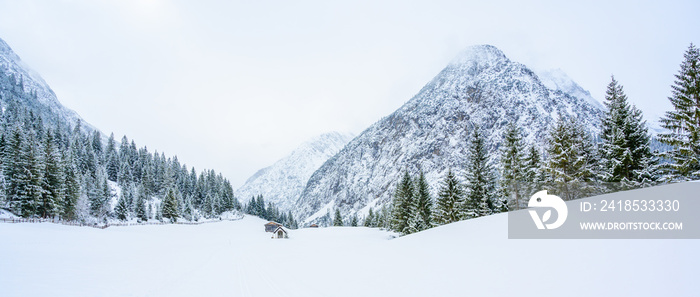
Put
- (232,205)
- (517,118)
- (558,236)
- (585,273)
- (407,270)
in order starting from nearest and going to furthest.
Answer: (585,273) < (558,236) < (407,270) < (232,205) < (517,118)

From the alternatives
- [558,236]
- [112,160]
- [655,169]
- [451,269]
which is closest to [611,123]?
[655,169]

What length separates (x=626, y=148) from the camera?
21.5 m

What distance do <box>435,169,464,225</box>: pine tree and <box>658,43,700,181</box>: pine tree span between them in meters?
16.9

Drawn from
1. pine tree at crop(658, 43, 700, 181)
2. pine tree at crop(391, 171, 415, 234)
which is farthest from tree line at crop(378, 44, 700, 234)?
pine tree at crop(391, 171, 415, 234)

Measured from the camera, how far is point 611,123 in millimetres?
22922

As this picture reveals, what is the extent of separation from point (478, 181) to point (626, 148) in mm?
11656

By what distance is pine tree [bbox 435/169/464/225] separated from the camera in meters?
33.2

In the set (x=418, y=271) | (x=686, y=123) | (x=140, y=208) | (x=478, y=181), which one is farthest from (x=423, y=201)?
(x=140, y=208)

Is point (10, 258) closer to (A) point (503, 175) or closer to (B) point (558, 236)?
(B) point (558, 236)

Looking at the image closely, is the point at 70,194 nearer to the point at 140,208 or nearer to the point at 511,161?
the point at 140,208

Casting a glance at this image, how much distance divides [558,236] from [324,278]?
9.85m
